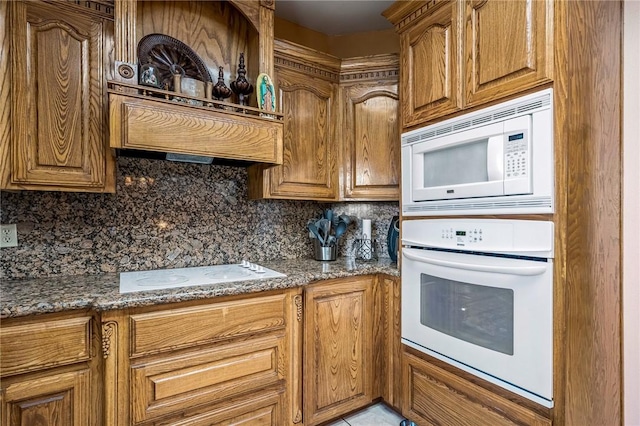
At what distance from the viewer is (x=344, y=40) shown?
270 cm

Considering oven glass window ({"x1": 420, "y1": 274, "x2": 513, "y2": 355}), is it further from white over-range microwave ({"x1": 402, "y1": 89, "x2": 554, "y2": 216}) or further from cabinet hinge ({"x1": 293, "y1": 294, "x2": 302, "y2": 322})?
cabinet hinge ({"x1": 293, "y1": 294, "x2": 302, "y2": 322})

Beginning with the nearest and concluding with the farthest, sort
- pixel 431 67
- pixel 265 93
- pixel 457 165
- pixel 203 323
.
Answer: pixel 203 323
pixel 457 165
pixel 431 67
pixel 265 93

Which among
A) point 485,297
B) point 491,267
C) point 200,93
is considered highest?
point 200,93

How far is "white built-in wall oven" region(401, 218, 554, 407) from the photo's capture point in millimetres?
1215

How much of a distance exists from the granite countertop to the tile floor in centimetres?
87

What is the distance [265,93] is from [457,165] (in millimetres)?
1099

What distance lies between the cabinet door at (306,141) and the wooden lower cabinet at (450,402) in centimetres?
119

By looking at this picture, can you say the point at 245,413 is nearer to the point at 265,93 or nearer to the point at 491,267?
the point at 491,267

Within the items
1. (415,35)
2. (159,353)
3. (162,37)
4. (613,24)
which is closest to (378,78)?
(415,35)

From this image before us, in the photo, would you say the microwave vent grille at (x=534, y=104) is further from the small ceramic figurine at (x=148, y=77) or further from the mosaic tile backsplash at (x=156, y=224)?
the small ceramic figurine at (x=148, y=77)

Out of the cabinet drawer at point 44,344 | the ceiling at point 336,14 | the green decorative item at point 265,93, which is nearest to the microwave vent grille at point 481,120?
the green decorative item at point 265,93

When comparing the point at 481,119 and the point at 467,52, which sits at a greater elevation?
the point at 467,52

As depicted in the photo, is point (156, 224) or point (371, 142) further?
point (371, 142)

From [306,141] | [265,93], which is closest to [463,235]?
[306,141]
